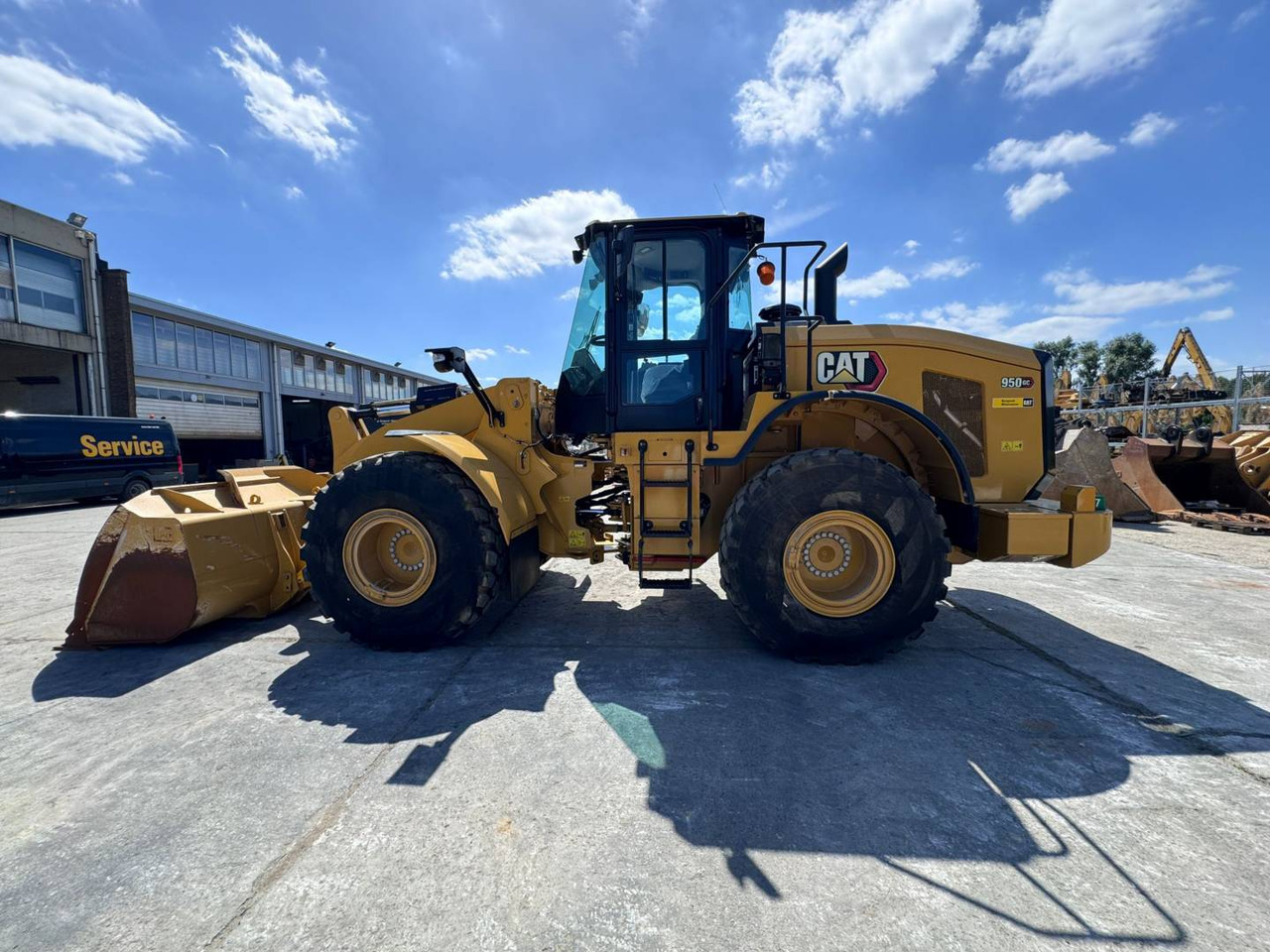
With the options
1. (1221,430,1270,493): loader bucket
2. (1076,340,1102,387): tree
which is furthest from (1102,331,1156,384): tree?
(1221,430,1270,493): loader bucket

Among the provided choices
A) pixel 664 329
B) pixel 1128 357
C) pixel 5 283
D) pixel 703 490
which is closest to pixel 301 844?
pixel 703 490

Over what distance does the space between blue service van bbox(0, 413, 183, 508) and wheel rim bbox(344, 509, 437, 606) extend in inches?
504

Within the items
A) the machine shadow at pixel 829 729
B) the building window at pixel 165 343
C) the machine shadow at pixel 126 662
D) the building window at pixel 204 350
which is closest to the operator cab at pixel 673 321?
the machine shadow at pixel 829 729

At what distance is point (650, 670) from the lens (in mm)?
3447

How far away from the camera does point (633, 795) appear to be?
2271mm

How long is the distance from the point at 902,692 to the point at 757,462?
1731 mm

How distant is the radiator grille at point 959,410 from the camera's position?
150 inches

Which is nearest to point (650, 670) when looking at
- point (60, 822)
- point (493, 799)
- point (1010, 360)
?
point (493, 799)

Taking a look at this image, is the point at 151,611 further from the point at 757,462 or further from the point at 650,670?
the point at 757,462

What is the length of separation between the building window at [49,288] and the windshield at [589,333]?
20.6 meters

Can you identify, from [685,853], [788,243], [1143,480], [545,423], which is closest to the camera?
[685,853]

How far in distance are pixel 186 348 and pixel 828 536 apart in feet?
85.4

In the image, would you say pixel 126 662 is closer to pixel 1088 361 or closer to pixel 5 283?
pixel 5 283

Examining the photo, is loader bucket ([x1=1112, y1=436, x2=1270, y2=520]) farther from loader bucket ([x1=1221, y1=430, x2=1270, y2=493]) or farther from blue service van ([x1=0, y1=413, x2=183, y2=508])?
blue service van ([x1=0, y1=413, x2=183, y2=508])
